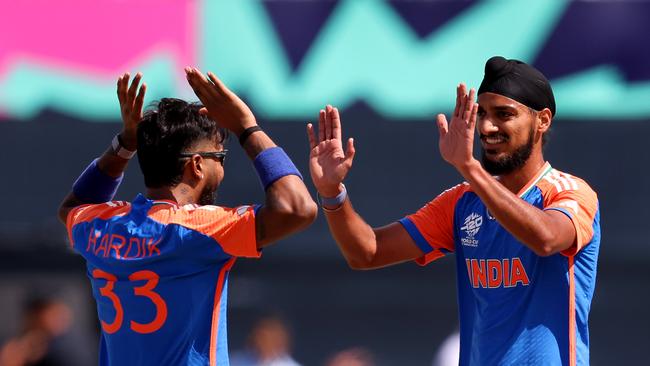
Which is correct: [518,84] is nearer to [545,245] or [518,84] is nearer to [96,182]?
[545,245]

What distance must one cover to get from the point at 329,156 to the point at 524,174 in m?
0.82

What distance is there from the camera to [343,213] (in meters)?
4.80

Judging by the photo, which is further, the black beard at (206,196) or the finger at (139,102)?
the finger at (139,102)

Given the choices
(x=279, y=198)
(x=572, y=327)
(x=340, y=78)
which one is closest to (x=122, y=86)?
(x=279, y=198)

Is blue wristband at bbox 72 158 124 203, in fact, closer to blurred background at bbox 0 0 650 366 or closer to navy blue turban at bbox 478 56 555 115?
navy blue turban at bbox 478 56 555 115

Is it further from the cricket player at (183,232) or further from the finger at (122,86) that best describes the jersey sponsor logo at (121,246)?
the finger at (122,86)

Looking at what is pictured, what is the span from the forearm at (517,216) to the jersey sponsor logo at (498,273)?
26 cm

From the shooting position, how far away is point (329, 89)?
10.6 m

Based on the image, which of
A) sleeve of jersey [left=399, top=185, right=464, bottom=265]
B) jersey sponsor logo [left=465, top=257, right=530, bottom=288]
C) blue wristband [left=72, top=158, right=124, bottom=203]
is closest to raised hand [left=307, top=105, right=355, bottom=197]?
sleeve of jersey [left=399, top=185, right=464, bottom=265]

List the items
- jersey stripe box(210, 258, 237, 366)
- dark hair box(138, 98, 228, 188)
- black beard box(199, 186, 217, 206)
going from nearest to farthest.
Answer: jersey stripe box(210, 258, 237, 366)
dark hair box(138, 98, 228, 188)
black beard box(199, 186, 217, 206)

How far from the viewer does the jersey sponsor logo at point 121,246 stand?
162 inches

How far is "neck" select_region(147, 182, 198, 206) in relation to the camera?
4.26m

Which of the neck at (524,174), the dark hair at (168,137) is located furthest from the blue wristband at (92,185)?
the neck at (524,174)

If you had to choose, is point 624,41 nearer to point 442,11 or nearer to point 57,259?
point 442,11
